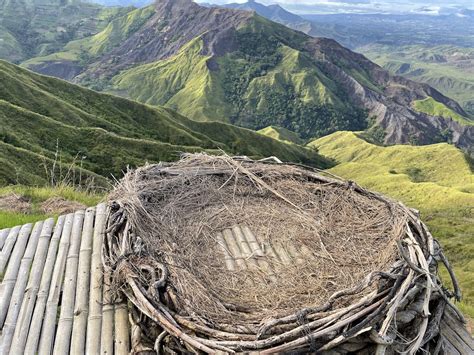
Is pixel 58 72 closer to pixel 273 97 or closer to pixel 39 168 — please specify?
pixel 273 97

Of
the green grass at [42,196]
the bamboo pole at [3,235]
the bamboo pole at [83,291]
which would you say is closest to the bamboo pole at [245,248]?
the bamboo pole at [83,291]

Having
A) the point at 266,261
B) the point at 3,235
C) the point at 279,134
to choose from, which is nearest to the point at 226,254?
the point at 266,261

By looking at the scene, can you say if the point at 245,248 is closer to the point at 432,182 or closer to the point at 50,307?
the point at 50,307

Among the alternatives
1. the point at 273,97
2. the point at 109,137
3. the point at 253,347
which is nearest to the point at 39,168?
the point at 109,137

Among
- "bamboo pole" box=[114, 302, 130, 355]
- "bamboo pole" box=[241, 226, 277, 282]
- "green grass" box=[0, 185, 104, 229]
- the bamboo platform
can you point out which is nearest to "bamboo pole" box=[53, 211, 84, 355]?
the bamboo platform

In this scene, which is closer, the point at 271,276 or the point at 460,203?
the point at 271,276

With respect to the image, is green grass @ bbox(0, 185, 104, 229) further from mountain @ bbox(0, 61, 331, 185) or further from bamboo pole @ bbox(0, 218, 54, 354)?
mountain @ bbox(0, 61, 331, 185)

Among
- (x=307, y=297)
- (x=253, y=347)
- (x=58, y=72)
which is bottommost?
(x=58, y=72)
